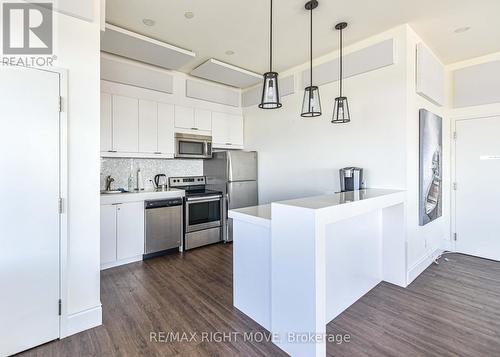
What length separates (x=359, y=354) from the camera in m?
1.83

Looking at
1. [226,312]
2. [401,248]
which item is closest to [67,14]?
[226,312]

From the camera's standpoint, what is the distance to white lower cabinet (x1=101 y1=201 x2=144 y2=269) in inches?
129

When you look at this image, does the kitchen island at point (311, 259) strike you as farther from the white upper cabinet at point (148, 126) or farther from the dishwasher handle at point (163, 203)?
the white upper cabinet at point (148, 126)

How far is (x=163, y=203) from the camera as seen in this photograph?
3.74m

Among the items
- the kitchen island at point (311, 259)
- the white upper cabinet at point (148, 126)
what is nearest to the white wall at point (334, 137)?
the kitchen island at point (311, 259)

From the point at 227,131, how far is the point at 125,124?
1.78 meters

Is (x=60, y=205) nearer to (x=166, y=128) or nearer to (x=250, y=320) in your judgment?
(x=250, y=320)

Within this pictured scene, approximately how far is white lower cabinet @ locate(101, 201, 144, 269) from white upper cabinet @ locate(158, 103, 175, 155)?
968mm

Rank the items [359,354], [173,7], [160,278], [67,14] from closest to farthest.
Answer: [359,354] < [67,14] < [173,7] < [160,278]

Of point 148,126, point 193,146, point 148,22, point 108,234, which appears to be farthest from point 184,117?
point 108,234

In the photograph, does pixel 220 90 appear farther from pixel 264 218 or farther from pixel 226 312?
pixel 226 312

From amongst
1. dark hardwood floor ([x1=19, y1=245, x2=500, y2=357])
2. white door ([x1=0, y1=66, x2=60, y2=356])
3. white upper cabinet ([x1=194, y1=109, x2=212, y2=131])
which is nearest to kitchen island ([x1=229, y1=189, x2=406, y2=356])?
dark hardwood floor ([x1=19, y1=245, x2=500, y2=357])

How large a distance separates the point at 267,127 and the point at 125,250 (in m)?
2.94

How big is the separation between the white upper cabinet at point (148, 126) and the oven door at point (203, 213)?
3.25 ft
